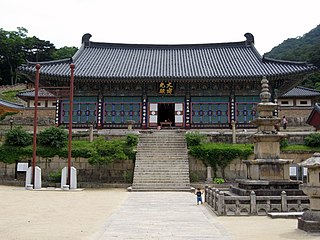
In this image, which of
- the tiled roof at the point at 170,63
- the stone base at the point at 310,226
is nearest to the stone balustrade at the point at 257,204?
the stone base at the point at 310,226

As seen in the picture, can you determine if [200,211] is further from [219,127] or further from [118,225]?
[219,127]

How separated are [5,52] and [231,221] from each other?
74664mm

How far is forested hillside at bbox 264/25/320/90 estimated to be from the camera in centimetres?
7745

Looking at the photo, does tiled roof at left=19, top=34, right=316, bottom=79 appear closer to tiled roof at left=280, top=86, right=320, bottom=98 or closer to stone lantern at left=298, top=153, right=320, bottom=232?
tiled roof at left=280, top=86, right=320, bottom=98

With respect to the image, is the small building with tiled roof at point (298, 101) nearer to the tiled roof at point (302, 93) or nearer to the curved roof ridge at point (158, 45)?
the tiled roof at point (302, 93)

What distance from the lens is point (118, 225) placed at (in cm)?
1080

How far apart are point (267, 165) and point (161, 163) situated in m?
9.99

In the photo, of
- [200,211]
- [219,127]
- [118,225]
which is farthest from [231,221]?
[219,127]

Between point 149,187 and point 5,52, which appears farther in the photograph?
point 5,52

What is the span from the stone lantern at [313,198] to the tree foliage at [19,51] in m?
74.5

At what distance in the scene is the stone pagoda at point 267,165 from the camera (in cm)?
1506

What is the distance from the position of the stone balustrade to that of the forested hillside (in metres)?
52.9

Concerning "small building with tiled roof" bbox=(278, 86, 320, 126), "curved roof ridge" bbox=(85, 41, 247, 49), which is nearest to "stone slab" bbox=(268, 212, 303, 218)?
"curved roof ridge" bbox=(85, 41, 247, 49)

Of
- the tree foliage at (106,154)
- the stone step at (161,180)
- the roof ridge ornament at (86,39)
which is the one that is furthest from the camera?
the roof ridge ornament at (86,39)
